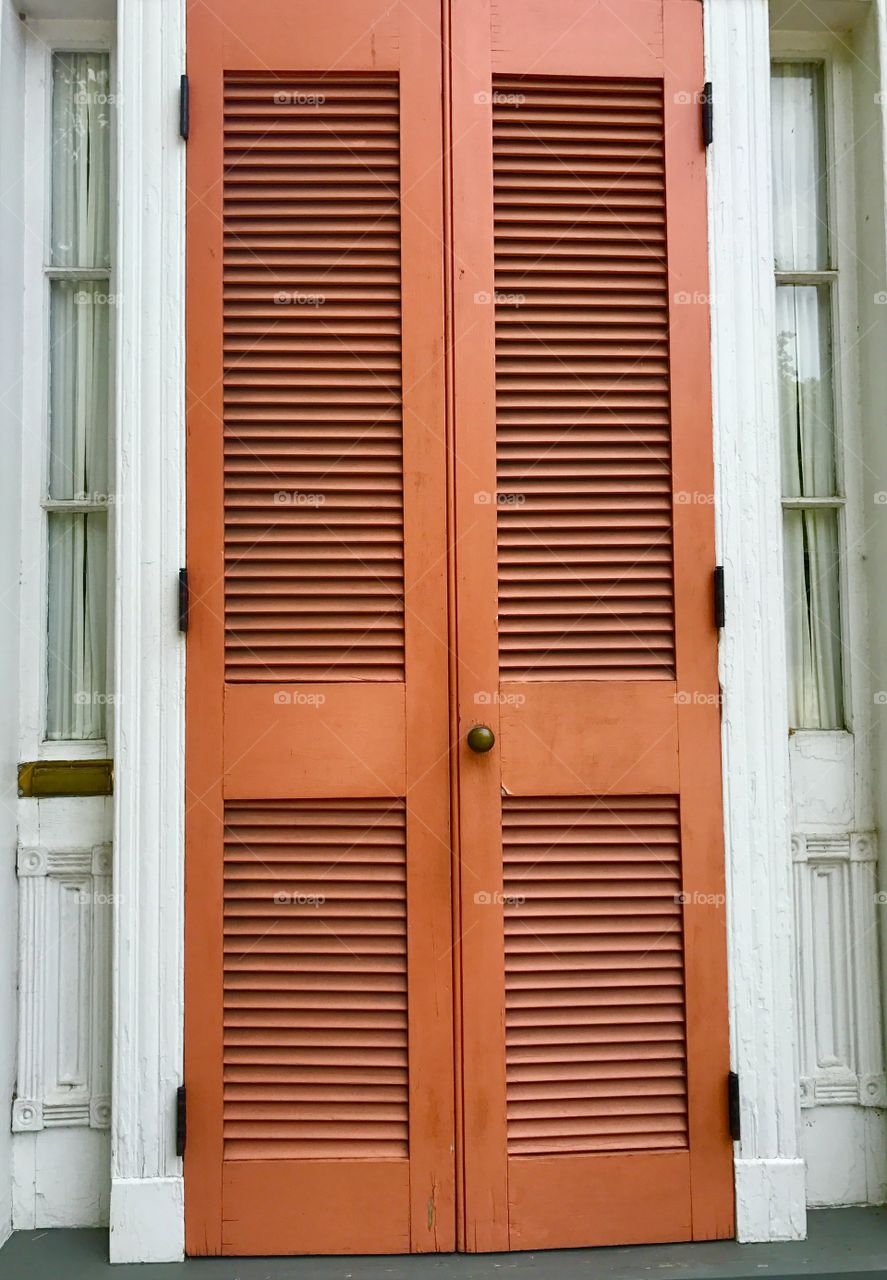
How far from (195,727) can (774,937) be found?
1.23 metres

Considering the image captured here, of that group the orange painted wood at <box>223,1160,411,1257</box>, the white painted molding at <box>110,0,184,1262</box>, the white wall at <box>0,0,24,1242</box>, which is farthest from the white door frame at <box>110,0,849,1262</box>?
the white wall at <box>0,0,24,1242</box>

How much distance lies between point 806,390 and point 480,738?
1.11m

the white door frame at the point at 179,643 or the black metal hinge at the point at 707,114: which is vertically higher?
the black metal hinge at the point at 707,114

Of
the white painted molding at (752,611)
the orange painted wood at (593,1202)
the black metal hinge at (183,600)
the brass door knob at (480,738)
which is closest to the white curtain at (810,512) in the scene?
the white painted molding at (752,611)

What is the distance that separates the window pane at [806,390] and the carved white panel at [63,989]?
172cm

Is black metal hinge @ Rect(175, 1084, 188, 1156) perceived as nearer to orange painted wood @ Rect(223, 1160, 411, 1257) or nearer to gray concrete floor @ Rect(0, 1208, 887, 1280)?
orange painted wood @ Rect(223, 1160, 411, 1257)

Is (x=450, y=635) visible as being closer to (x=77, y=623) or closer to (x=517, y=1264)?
(x=77, y=623)

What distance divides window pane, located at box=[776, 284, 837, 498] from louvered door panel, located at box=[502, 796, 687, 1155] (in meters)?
0.82

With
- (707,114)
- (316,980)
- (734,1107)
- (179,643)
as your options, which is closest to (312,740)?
(179,643)

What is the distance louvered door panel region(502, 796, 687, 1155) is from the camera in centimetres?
186

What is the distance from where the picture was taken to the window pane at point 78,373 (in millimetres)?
2062

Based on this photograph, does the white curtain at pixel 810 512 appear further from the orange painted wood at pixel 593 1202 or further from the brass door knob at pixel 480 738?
the orange painted wood at pixel 593 1202

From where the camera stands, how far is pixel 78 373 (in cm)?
208

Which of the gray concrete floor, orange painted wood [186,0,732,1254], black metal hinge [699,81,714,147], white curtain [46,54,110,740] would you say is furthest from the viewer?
white curtain [46,54,110,740]
